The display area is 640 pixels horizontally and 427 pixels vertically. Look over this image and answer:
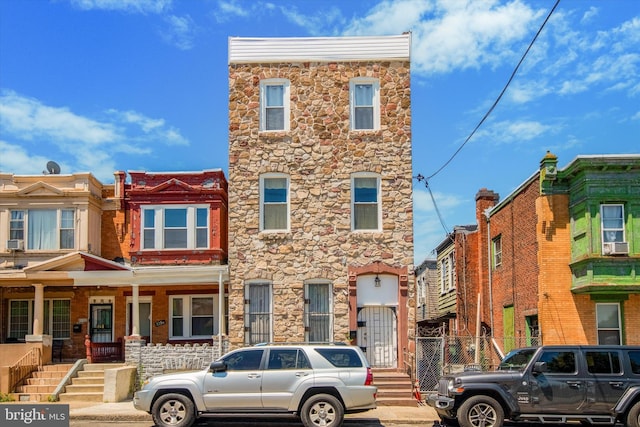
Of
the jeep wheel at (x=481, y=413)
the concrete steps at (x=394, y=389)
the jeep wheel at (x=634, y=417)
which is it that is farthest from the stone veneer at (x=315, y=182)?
the jeep wheel at (x=634, y=417)

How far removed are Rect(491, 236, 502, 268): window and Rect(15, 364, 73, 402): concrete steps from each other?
578 inches

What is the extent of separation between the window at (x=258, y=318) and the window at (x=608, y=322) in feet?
30.8

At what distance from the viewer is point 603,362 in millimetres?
14016

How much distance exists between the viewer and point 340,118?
69.5ft

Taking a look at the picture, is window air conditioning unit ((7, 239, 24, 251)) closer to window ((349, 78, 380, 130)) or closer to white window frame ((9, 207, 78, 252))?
white window frame ((9, 207, 78, 252))

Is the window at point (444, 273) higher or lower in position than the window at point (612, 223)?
lower

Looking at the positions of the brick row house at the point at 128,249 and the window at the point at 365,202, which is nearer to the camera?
the window at the point at 365,202

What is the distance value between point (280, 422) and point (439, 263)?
1855cm

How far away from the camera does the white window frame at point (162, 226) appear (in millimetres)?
24609

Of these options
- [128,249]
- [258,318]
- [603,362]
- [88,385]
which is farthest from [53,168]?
[603,362]

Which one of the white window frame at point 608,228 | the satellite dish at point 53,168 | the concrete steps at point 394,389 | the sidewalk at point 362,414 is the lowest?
the sidewalk at point 362,414

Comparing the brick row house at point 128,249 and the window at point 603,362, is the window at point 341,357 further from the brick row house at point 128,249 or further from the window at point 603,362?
the brick row house at point 128,249

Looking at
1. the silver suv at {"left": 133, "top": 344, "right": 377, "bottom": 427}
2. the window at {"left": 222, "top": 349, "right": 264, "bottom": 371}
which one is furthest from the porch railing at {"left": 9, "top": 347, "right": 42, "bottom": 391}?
the window at {"left": 222, "top": 349, "right": 264, "bottom": 371}

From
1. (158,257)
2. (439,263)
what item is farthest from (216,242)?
(439,263)
